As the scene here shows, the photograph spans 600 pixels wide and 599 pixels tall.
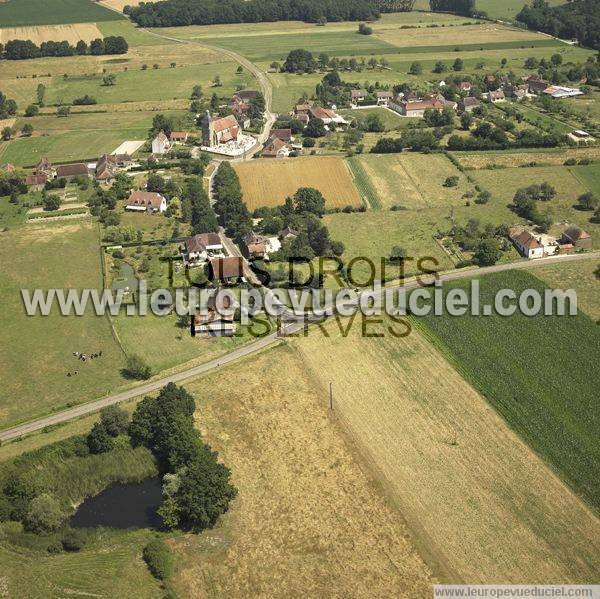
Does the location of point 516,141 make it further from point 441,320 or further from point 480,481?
point 480,481

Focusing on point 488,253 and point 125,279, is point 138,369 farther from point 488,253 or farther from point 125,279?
point 488,253

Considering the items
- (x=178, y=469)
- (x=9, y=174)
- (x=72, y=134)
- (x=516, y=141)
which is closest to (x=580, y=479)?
(x=178, y=469)

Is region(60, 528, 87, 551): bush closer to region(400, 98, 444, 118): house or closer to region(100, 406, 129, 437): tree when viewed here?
region(100, 406, 129, 437): tree

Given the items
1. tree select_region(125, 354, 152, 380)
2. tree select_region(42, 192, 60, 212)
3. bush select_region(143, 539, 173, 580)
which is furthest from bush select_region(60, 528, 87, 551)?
tree select_region(42, 192, 60, 212)

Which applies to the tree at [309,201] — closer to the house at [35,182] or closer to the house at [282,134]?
the house at [282,134]

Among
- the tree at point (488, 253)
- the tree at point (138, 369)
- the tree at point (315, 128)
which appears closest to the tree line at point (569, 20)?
the tree at point (315, 128)
